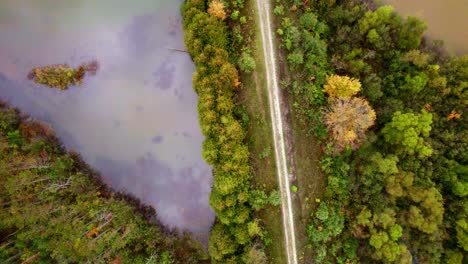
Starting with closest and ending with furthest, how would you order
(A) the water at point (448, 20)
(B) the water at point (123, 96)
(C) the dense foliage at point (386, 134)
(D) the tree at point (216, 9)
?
(C) the dense foliage at point (386, 134) < (D) the tree at point (216, 9) < (A) the water at point (448, 20) < (B) the water at point (123, 96)

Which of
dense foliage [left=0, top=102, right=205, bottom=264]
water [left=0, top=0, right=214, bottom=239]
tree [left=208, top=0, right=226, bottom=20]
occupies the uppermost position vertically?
tree [left=208, top=0, right=226, bottom=20]

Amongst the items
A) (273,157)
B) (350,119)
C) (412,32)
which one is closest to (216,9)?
(273,157)

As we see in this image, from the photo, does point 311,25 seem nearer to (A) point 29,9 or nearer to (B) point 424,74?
(B) point 424,74

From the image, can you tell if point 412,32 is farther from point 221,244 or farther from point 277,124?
point 221,244

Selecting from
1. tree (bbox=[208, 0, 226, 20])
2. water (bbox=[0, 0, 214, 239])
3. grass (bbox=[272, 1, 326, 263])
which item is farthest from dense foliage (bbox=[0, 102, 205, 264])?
tree (bbox=[208, 0, 226, 20])

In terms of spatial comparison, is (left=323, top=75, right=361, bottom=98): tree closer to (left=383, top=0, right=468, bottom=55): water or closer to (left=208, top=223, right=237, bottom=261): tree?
(left=383, top=0, right=468, bottom=55): water

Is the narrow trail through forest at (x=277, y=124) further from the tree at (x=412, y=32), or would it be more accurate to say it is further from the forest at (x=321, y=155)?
the tree at (x=412, y=32)

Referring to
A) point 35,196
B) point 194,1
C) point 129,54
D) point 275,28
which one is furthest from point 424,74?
point 35,196

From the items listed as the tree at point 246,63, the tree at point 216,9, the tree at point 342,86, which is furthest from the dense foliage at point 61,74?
the tree at point 342,86
